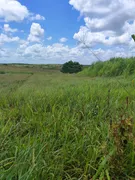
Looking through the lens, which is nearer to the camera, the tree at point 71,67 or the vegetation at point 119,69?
the vegetation at point 119,69

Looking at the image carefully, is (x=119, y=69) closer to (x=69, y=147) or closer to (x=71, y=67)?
(x=69, y=147)

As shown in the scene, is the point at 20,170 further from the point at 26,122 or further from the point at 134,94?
the point at 134,94

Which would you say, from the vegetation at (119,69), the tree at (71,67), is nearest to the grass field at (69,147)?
the vegetation at (119,69)

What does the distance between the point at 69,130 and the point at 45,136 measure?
261 millimetres

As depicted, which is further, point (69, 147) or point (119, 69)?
point (119, 69)

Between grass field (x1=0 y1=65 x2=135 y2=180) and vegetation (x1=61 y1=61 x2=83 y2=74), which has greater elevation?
vegetation (x1=61 y1=61 x2=83 y2=74)

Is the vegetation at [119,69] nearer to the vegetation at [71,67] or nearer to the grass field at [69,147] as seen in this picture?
the grass field at [69,147]

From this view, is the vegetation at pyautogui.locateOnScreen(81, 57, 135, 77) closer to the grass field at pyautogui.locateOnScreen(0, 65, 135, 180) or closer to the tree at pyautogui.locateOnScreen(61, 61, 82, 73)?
the grass field at pyautogui.locateOnScreen(0, 65, 135, 180)

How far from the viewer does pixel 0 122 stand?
6.73 ft

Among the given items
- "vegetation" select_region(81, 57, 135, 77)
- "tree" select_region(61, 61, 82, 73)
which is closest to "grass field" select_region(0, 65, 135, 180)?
"vegetation" select_region(81, 57, 135, 77)

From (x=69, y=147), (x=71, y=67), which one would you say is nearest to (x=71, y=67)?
(x=71, y=67)

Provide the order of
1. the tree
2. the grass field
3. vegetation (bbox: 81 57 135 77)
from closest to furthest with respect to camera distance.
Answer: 1. the grass field
2. vegetation (bbox: 81 57 135 77)
3. the tree

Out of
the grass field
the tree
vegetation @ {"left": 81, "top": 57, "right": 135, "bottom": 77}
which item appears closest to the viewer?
the grass field

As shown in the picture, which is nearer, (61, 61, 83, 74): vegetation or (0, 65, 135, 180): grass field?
(0, 65, 135, 180): grass field
